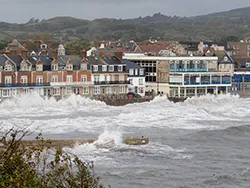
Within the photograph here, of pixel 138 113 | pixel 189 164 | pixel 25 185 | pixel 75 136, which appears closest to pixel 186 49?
pixel 138 113

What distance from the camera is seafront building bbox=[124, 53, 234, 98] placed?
237 feet

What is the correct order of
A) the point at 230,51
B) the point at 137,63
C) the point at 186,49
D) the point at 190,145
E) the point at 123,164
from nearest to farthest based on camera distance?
the point at 123,164 < the point at 190,145 < the point at 137,63 < the point at 186,49 < the point at 230,51

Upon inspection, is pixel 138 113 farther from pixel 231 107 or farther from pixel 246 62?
pixel 246 62

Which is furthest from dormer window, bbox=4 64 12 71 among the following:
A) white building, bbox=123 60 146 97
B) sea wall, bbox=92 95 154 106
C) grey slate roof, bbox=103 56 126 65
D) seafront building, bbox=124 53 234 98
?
seafront building, bbox=124 53 234 98

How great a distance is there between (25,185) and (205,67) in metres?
61.4

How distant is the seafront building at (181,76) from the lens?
7219 centimetres

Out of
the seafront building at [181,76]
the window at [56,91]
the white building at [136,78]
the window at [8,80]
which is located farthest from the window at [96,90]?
the seafront building at [181,76]

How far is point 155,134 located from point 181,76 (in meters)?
30.4

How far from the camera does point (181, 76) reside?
71.9m

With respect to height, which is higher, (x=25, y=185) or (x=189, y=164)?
(x=25, y=185)

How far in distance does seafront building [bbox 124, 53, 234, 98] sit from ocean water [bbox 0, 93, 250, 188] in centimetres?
369

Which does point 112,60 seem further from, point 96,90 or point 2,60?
point 2,60

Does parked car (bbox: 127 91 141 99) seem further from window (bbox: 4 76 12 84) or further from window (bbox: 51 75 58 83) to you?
window (bbox: 4 76 12 84)

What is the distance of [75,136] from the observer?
3997 centimetres
